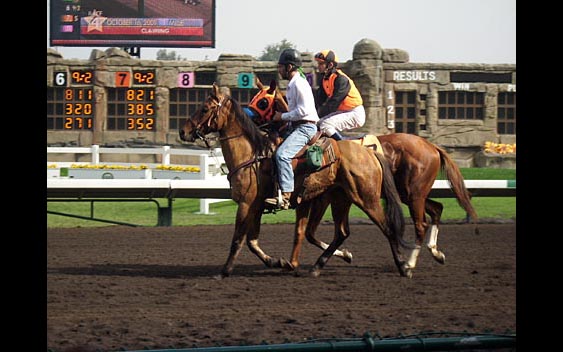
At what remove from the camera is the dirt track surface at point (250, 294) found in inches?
252

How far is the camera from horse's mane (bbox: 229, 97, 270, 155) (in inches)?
361

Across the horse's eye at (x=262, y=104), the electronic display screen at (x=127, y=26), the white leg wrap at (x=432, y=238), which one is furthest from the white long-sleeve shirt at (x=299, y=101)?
the electronic display screen at (x=127, y=26)

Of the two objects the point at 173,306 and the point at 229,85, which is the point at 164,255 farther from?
the point at 229,85

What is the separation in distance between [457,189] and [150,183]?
17.1 ft

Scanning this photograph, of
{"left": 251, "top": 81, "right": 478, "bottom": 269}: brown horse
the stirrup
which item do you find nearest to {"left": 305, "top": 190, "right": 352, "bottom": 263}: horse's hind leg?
{"left": 251, "top": 81, "right": 478, "bottom": 269}: brown horse

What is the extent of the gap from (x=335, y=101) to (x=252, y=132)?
1.22m

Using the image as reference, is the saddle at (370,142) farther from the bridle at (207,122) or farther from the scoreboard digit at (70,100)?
the scoreboard digit at (70,100)

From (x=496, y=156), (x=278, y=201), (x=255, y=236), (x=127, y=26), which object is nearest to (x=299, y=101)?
(x=278, y=201)

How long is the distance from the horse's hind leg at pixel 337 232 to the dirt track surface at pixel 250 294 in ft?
0.42

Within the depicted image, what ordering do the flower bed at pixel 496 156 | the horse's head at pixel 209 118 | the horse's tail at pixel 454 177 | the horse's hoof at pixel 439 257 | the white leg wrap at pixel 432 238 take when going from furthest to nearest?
the flower bed at pixel 496 156 → the horse's tail at pixel 454 177 → the white leg wrap at pixel 432 238 → the horse's hoof at pixel 439 257 → the horse's head at pixel 209 118

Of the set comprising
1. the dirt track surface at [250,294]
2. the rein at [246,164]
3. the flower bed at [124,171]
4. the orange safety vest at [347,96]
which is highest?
the orange safety vest at [347,96]

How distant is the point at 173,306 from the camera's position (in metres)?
7.46

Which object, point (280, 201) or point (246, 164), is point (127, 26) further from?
point (280, 201)
